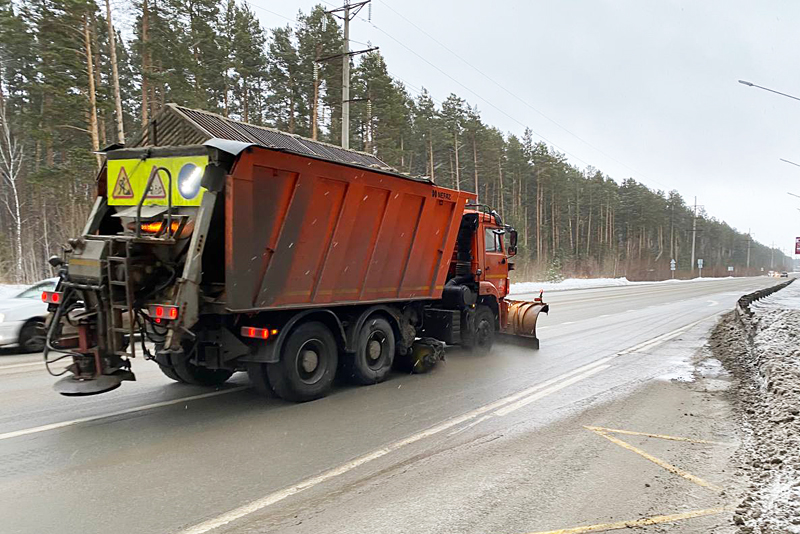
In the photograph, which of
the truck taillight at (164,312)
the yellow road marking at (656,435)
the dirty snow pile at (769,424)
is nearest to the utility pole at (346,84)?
the dirty snow pile at (769,424)

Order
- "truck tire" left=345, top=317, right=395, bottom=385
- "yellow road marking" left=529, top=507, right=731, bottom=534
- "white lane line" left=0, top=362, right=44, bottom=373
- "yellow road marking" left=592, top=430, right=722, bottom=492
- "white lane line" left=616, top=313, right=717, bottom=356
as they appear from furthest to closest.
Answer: "white lane line" left=616, top=313, right=717, bottom=356 < "white lane line" left=0, top=362, right=44, bottom=373 < "truck tire" left=345, top=317, right=395, bottom=385 < "yellow road marking" left=592, top=430, right=722, bottom=492 < "yellow road marking" left=529, top=507, right=731, bottom=534

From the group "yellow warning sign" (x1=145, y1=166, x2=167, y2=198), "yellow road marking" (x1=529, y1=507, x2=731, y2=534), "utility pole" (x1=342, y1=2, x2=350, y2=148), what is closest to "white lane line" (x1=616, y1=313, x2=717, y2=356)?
"yellow road marking" (x1=529, y1=507, x2=731, y2=534)

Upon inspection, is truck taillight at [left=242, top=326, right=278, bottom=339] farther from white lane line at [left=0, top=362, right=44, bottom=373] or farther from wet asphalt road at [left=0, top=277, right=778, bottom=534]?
white lane line at [left=0, top=362, right=44, bottom=373]

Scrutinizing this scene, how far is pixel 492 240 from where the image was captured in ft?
36.1

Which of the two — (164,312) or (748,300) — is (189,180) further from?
(748,300)

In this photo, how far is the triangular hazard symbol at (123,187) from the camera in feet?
21.8

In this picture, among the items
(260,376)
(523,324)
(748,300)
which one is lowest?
(260,376)

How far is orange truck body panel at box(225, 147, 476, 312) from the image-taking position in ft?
19.0

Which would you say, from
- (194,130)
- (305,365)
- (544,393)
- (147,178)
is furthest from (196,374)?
(544,393)

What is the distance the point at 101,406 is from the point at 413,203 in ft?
15.8

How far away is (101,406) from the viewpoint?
20.9 feet

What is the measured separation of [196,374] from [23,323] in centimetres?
505

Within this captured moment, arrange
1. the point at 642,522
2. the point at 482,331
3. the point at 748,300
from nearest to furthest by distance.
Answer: the point at 642,522
the point at 482,331
the point at 748,300

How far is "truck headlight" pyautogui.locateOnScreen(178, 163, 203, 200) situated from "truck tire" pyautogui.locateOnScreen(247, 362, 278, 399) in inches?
82.2
